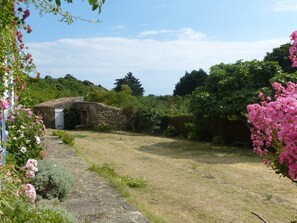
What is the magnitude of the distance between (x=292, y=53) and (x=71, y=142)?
1185 centimetres

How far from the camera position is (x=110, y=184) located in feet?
23.3

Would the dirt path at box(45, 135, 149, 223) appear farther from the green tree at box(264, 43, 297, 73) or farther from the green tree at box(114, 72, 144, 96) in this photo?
the green tree at box(114, 72, 144, 96)

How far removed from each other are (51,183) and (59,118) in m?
22.9

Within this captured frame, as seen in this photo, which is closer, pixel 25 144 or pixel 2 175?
pixel 2 175

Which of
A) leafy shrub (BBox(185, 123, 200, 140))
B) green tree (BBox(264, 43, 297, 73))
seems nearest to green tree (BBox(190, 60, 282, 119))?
leafy shrub (BBox(185, 123, 200, 140))

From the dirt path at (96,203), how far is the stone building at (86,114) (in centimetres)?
1783

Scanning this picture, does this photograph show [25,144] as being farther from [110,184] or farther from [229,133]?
[229,133]

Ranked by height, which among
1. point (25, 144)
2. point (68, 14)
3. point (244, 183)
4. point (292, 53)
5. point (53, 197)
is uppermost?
point (68, 14)

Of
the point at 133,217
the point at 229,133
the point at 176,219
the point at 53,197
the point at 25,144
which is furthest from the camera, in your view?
the point at 229,133

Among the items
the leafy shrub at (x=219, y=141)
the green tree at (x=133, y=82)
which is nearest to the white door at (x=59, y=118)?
the leafy shrub at (x=219, y=141)

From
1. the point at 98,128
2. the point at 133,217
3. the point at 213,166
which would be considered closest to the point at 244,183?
the point at 213,166

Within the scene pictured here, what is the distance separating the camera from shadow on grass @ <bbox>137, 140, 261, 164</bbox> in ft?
43.5

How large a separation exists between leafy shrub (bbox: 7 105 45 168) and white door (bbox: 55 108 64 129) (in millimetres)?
20877

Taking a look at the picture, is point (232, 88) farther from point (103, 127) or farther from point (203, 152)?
point (103, 127)
